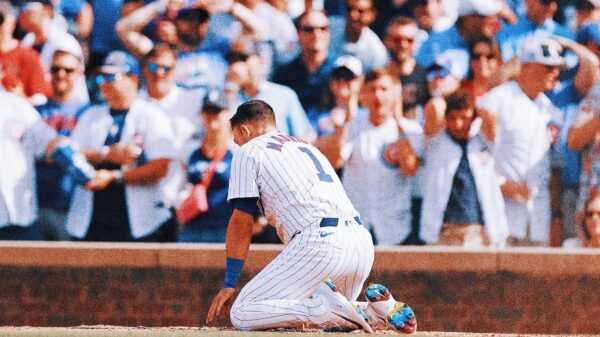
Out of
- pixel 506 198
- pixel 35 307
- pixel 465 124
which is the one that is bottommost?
pixel 35 307

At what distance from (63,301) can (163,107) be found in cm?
152

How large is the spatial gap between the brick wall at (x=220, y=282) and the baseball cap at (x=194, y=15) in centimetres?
171

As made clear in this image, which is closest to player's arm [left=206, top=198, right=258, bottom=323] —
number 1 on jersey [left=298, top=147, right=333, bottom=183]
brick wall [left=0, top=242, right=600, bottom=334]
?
number 1 on jersey [left=298, top=147, right=333, bottom=183]

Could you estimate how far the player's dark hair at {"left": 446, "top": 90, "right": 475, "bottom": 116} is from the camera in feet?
27.2

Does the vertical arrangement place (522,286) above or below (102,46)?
below

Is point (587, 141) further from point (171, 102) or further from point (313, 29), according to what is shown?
point (171, 102)

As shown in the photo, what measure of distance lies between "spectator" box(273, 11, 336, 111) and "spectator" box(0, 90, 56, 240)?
173 centimetres

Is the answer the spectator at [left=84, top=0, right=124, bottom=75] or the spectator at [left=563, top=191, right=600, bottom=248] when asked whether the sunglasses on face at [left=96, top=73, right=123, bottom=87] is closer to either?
the spectator at [left=84, top=0, right=124, bottom=75]

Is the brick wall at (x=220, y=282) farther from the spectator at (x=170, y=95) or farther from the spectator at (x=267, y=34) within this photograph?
the spectator at (x=267, y=34)

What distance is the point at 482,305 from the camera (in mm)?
7914

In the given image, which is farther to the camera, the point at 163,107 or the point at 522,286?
the point at 163,107

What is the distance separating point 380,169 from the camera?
8.27 metres

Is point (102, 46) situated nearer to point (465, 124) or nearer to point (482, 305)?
point (465, 124)

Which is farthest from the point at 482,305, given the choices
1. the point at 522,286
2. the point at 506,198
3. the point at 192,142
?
the point at 192,142
